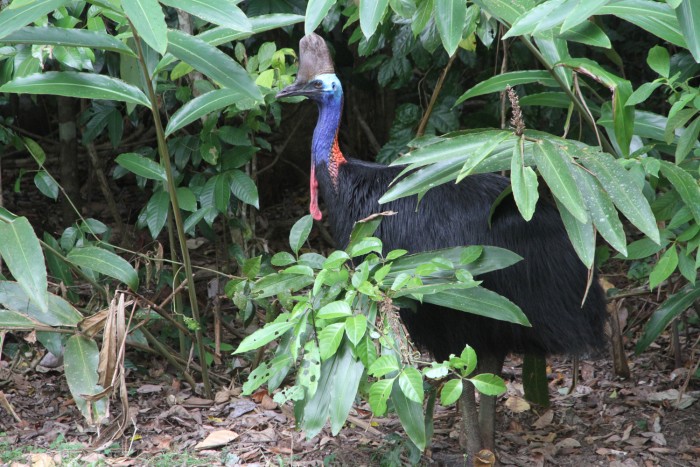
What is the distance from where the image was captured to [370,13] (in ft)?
7.06

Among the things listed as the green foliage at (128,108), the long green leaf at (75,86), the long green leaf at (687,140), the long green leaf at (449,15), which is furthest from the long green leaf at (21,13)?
the long green leaf at (687,140)

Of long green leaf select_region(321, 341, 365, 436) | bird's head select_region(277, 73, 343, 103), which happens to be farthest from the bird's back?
long green leaf select_region(321, 341, 365, 436)

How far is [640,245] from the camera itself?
116 inches

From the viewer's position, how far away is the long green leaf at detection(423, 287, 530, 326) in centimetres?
250

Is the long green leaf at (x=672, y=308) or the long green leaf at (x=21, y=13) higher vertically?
the long green leaf at (x=21, y=13)

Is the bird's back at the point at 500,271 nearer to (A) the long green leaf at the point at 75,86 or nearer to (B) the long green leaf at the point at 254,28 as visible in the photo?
(B) the long green leaf at the point at 254,28

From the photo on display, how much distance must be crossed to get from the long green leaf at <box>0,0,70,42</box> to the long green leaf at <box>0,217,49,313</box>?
24.3 inches

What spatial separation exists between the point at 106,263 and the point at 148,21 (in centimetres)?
130

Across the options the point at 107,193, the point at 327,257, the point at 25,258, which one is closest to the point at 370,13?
the point at 25,258

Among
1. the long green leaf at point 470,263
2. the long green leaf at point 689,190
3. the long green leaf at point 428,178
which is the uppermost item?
the long green leaf at point 428,178

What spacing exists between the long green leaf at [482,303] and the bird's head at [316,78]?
992 mm

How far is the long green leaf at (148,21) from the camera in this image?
77.9 inches

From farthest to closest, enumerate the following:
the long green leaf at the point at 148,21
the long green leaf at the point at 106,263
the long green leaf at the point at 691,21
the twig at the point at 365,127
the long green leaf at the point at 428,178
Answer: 1. the twig at the point at 365,127
2. the long green leaf at the point at 106,263
3. the long green leaf at the point at 428,178
4. the long green leaf at the point at 148,21
5. the long green leaf at the point at 691,21

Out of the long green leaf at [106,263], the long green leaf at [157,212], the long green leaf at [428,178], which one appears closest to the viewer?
the long green leaf at [428,178]
